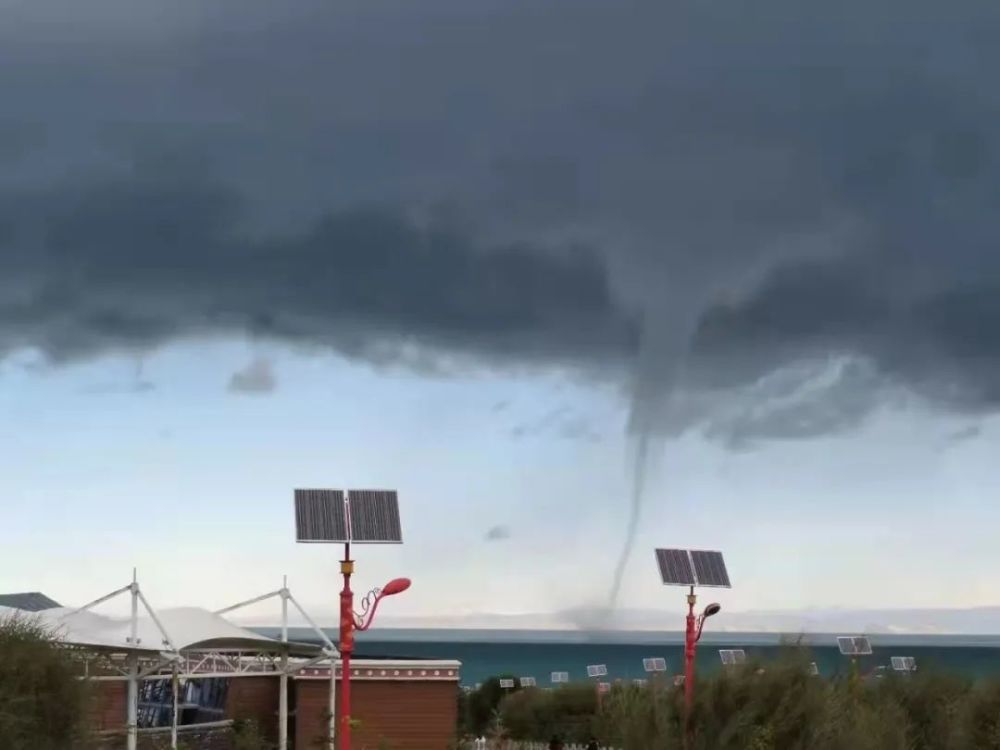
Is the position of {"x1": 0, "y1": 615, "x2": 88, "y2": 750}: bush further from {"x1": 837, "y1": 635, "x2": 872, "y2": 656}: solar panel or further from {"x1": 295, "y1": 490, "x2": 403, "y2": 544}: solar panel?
{"x1": 837, "y1": 635, "x2": 872, "y2": 656}: solar panel

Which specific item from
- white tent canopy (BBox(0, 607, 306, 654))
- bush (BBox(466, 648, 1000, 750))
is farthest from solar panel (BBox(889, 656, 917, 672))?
white tent canopy (BBox(0, 607, 306, 654))

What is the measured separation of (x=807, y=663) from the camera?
763 inches

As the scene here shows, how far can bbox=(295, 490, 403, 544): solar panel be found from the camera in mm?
18453

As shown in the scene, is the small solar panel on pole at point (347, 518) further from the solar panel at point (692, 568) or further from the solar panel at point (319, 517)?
the solar panel at point (692, 568)

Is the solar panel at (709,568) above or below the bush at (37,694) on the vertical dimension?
above

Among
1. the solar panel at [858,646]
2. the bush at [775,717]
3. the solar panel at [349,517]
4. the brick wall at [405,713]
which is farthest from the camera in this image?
the brick wall at [405,713]

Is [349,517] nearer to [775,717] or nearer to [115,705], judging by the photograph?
[775,717]

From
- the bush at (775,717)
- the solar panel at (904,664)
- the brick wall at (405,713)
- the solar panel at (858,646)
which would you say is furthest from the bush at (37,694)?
the solar panel at (904,664)

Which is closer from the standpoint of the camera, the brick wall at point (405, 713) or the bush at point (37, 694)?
the bush at point (37, 694)

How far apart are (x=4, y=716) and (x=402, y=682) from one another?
49.6 feet

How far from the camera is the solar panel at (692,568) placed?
23.0 m

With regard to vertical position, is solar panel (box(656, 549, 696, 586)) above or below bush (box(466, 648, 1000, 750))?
above

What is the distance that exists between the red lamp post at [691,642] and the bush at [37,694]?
7.89 meters

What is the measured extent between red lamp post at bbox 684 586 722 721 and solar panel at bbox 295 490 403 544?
4.35 m
